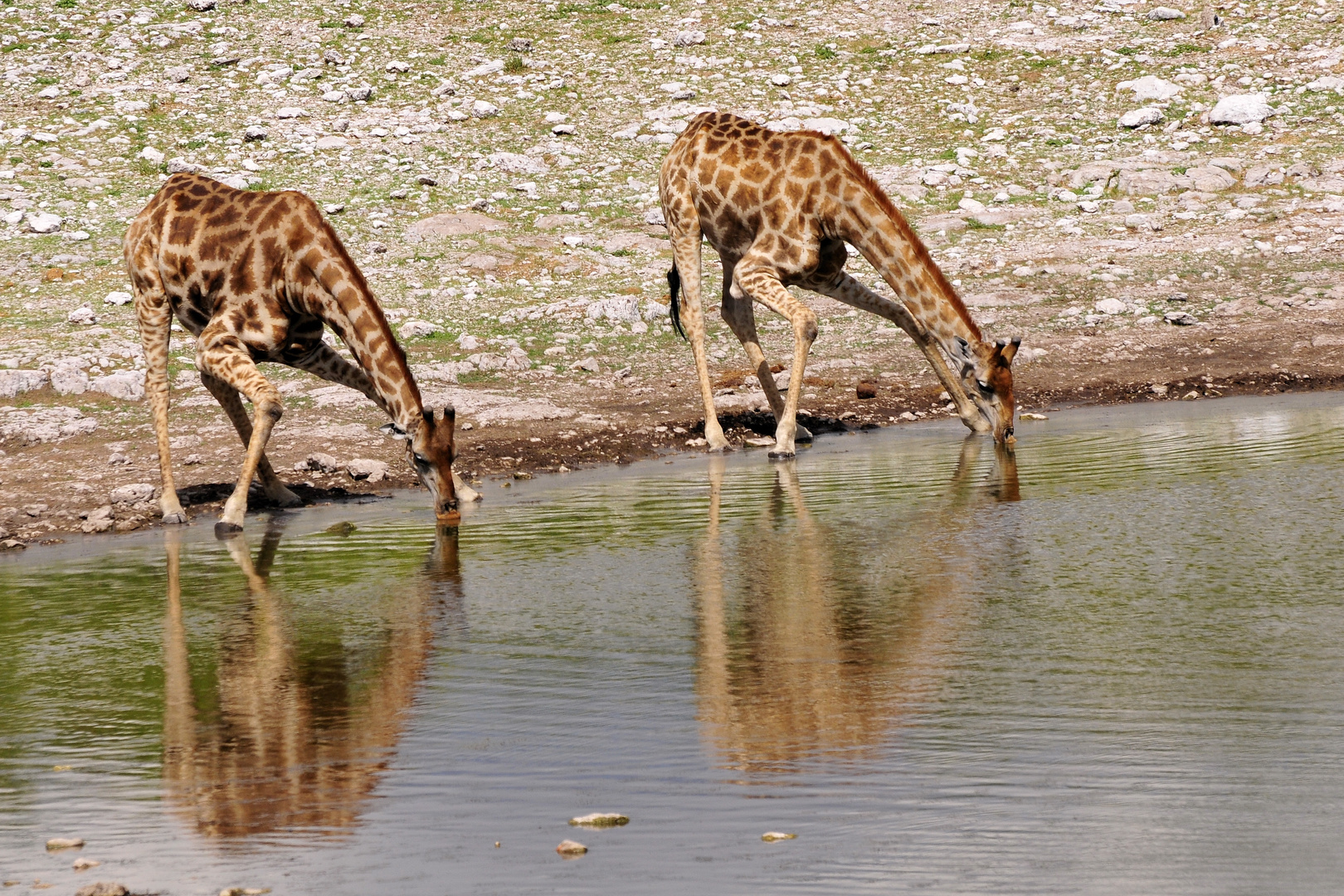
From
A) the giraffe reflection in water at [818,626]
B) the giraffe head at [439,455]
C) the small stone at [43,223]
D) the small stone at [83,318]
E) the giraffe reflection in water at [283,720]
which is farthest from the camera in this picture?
the small stone at [43,223]

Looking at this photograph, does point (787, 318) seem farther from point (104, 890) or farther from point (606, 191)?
point (104, 890)

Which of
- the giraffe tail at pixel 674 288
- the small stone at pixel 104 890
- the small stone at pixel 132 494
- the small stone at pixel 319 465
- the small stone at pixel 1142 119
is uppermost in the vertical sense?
the small stone at pixel 1142 119

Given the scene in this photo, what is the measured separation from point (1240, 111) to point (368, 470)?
16.3 metres

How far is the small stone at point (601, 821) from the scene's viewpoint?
4980mm

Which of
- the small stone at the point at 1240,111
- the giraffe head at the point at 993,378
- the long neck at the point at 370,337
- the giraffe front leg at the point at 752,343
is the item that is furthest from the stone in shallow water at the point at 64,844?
the small stone at the point at 1240,111

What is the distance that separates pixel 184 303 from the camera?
1243cm

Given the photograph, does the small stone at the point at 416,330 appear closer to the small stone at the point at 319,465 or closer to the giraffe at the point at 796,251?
the giraffe at the point at 796,251

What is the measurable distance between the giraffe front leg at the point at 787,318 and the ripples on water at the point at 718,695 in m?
2.14

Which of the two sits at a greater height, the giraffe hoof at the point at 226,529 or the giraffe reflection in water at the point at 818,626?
the giraffe hoof at the point at 226,529

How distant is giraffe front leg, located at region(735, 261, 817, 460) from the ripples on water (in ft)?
7.02

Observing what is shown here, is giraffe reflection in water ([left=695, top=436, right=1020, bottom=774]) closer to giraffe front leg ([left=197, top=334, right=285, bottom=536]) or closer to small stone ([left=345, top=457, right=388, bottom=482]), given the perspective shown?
giraffe front leg ([left=197, top=334, right=285, bottom=536])

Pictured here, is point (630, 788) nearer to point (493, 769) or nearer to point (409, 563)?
point (493, 769)

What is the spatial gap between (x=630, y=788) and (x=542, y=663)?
1.86m

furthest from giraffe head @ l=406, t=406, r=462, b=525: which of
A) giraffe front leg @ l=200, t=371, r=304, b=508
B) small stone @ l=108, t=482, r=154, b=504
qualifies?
small stone @ l=108, t=482, r=154, b=504
